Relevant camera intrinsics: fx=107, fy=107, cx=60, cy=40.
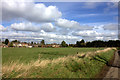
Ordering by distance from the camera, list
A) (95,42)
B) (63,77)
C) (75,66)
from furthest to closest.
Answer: (95,42) < (75,66) < (63,77)

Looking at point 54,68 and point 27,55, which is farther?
point 27,55

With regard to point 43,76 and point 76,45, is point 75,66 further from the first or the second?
point 76,45

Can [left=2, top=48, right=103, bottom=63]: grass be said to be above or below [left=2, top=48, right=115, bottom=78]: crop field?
below

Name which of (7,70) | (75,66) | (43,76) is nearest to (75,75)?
(75,66)

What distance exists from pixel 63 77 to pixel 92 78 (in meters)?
2.29

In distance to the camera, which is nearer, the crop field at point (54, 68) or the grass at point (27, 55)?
the crop field at point (54, 68)

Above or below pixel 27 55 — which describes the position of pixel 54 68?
above

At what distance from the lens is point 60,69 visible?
8477 mm

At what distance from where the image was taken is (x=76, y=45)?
162m

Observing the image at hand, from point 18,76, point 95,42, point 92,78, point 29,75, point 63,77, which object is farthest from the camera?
point 95,42

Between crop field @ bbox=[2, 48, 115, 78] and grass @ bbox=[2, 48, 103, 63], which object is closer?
crop field @ bbox=[2, 48, 115, 78]

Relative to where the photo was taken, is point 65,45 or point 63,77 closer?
point 63,77

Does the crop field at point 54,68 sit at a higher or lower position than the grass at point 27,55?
higher

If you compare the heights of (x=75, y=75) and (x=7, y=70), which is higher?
(x=7, y=70)
